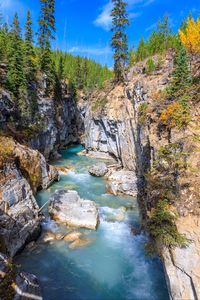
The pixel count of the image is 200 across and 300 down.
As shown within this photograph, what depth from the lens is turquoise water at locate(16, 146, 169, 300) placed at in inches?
404

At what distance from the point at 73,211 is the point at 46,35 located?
1235 inches

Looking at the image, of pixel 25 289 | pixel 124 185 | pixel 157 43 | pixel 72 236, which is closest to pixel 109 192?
pixel 124 185

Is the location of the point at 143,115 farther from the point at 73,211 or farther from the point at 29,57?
the point at 29,57

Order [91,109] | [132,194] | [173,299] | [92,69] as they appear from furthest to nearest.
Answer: [92,69]
[91,109]
[132,194]
[173,299]

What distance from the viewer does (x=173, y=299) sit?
24.1 feet

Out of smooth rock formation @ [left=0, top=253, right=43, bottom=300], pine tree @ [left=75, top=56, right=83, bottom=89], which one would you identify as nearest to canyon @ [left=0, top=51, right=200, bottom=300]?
smooth rock formation @ [left=0, top=253, right=43, bottom=300]

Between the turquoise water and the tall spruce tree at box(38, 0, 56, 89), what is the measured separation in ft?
85.5

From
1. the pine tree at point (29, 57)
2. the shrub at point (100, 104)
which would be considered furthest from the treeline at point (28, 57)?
the shrub at point (100, 104)

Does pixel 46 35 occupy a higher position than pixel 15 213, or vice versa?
pixel 46 35

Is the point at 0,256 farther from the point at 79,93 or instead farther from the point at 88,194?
the point at 79,93

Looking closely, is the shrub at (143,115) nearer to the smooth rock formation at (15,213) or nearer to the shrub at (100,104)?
the smooth rock formation at (15,213)

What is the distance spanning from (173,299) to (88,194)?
14274mm

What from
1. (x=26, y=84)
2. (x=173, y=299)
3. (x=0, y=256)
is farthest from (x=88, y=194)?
(x=26, y=84)

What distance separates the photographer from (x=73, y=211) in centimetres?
1606
